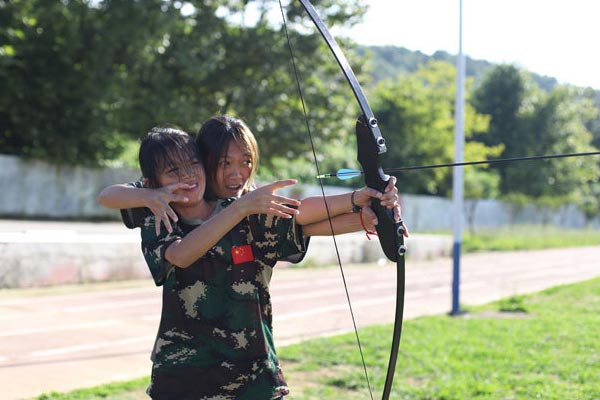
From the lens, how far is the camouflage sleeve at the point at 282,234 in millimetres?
2086

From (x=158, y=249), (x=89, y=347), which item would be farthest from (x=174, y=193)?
(x=89, y=347)

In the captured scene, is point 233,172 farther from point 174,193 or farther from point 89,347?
point 89,347

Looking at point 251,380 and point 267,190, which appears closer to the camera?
point 267,190

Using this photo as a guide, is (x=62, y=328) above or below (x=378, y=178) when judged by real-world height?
below

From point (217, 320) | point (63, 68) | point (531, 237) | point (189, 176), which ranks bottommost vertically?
point (531, 237)

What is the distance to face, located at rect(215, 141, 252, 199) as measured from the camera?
2.15 meters

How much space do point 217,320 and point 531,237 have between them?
79.7 feet

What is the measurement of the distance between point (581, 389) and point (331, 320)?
352cm

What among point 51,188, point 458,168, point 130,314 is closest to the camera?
point 130,314

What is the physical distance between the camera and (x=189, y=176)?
2113 mm

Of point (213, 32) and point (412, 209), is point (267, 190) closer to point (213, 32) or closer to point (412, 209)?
point (213, 32)

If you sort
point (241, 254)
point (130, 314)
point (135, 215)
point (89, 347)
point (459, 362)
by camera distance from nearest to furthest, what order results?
point (241, 254), point (135, 215), point (459, 362), point (89, 347), point (130, 314)

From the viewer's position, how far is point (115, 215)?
765 inches

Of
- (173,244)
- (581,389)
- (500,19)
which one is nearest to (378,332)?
(581,389)
